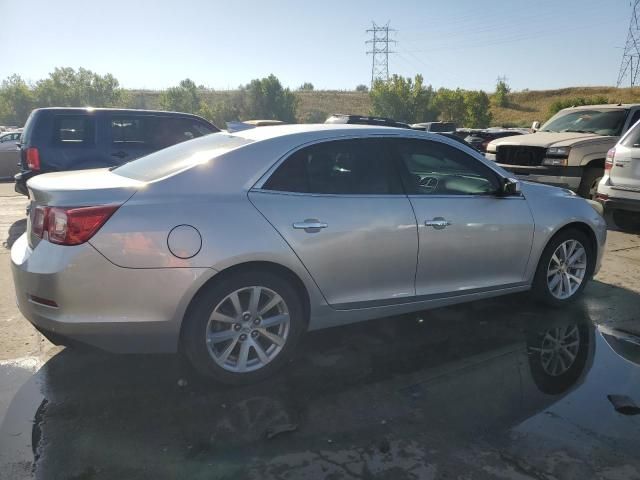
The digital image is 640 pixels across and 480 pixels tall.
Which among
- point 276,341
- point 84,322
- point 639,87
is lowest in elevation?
point 276,341

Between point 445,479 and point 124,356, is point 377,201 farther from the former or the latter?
point 124,356

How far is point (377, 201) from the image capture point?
372 centimetres

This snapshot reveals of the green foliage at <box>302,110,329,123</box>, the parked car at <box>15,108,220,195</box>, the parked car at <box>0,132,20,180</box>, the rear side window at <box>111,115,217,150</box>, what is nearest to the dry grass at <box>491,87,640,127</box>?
the green foliage at <box>302,110,329,123</box>

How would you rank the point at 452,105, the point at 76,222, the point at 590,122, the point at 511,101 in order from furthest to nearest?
1. the point at 511,101
2. the point at 452,105
3. the point at 590,122
4. the point at 76,222

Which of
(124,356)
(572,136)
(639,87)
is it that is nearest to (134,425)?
(124,356)

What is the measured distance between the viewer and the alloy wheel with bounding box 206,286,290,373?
3.28 m

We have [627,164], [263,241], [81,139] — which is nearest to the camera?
[263,241]

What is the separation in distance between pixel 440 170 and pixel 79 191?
270 cm

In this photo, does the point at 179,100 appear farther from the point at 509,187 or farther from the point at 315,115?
the point at 509,187

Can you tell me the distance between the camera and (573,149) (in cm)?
943

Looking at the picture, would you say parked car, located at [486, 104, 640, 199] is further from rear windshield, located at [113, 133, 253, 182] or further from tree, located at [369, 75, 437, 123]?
tree, located at [369, 75, 437, 123]

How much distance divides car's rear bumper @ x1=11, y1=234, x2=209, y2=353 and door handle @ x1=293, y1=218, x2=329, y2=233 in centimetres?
67

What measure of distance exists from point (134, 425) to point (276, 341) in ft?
3.21

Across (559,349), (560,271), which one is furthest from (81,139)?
(559,349)
